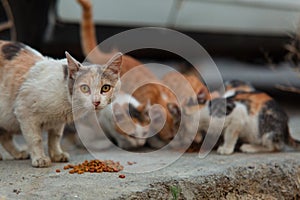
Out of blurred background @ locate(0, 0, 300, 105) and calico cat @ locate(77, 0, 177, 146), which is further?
blurred background @ locate(0, 0, 300, 105)

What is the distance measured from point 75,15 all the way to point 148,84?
131cm

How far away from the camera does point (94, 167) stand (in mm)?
3254

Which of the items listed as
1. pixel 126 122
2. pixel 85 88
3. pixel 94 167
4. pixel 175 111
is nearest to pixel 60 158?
pixel 94 167

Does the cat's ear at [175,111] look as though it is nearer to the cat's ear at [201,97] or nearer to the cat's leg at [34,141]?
the cat's ear at [201,97]

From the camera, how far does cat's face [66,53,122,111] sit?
3.06m

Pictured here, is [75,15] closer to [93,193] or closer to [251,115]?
[251,115]

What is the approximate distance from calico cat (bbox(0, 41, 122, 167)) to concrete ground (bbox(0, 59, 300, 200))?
24 cm

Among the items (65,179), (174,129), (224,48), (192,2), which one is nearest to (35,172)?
(65,179)

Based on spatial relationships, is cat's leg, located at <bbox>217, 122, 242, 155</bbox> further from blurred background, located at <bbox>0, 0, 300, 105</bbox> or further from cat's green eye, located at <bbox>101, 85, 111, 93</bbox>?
blurred background, located at <bbox>0, 0, 300, 105</bbox>

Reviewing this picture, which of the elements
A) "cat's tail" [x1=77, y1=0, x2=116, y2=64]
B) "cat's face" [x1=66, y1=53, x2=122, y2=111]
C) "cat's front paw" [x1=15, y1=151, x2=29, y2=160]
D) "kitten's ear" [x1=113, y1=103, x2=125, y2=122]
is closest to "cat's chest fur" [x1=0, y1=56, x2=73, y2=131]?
"cat's face" [x1=66, y1=53, x2=122, y2=111]

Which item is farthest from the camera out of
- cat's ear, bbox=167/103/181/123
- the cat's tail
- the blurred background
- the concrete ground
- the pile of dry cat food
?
the blurred background

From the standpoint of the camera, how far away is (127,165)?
11.3 feet

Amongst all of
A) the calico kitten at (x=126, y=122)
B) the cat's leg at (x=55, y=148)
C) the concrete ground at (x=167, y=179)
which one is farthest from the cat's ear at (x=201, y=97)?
the cat's leg at (x=55, y=148)

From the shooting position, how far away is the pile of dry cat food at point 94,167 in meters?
3.21
